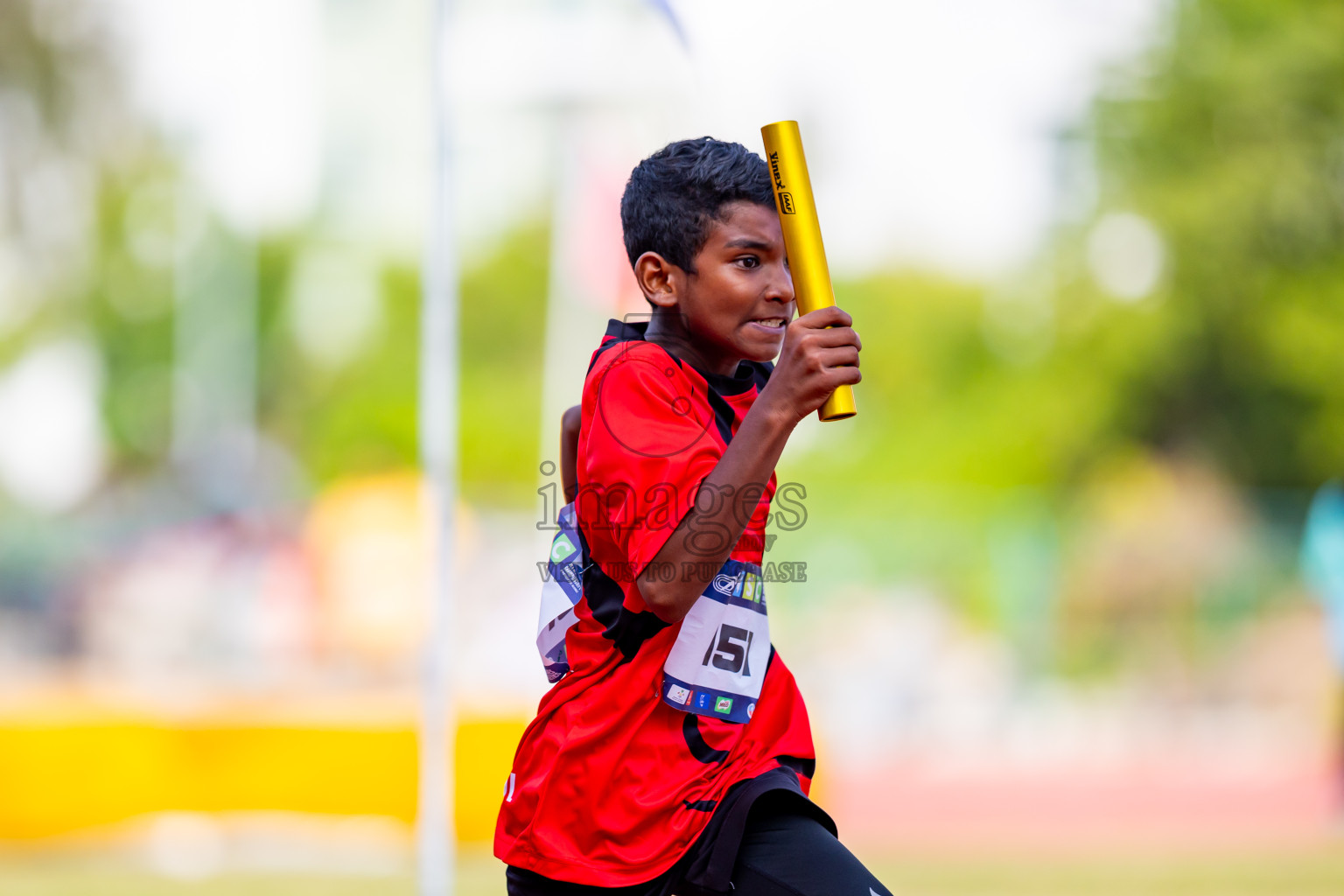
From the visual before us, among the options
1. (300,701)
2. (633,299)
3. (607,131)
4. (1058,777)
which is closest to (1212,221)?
(1058,777)

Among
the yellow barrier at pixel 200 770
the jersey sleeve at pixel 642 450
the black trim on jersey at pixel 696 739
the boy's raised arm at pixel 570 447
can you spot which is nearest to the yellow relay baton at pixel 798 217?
the jersey sleeve at pixel 642 450

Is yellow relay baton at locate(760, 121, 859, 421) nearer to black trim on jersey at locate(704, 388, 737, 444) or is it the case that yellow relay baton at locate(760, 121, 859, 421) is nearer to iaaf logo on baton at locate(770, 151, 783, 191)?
iaaf logo on baton at locate(770, 151, 783, 191)

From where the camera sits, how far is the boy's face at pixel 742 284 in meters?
2.09

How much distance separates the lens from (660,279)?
216 centimetres

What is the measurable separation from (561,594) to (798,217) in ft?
2.37

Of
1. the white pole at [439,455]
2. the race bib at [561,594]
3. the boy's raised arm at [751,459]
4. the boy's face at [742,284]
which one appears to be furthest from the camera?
the white pole at [439,455]

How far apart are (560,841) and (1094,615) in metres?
15.4

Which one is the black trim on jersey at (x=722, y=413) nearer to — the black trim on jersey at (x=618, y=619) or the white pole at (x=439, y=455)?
the black trim on jersey at (x=618, y=619)

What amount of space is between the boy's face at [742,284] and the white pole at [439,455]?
2.19 meters

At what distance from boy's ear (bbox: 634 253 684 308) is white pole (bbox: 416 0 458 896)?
6.96 ft

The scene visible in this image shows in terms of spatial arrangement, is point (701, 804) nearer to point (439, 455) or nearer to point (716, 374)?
point (716, 374)

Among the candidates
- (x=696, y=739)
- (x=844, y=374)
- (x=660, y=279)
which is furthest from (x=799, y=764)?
(x=660, y=279)

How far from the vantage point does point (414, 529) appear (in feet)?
49.6

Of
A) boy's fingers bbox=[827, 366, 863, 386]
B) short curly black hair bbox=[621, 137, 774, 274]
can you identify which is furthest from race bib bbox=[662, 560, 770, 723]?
short curly black hair bbox=[621, 137, 774, 274]
